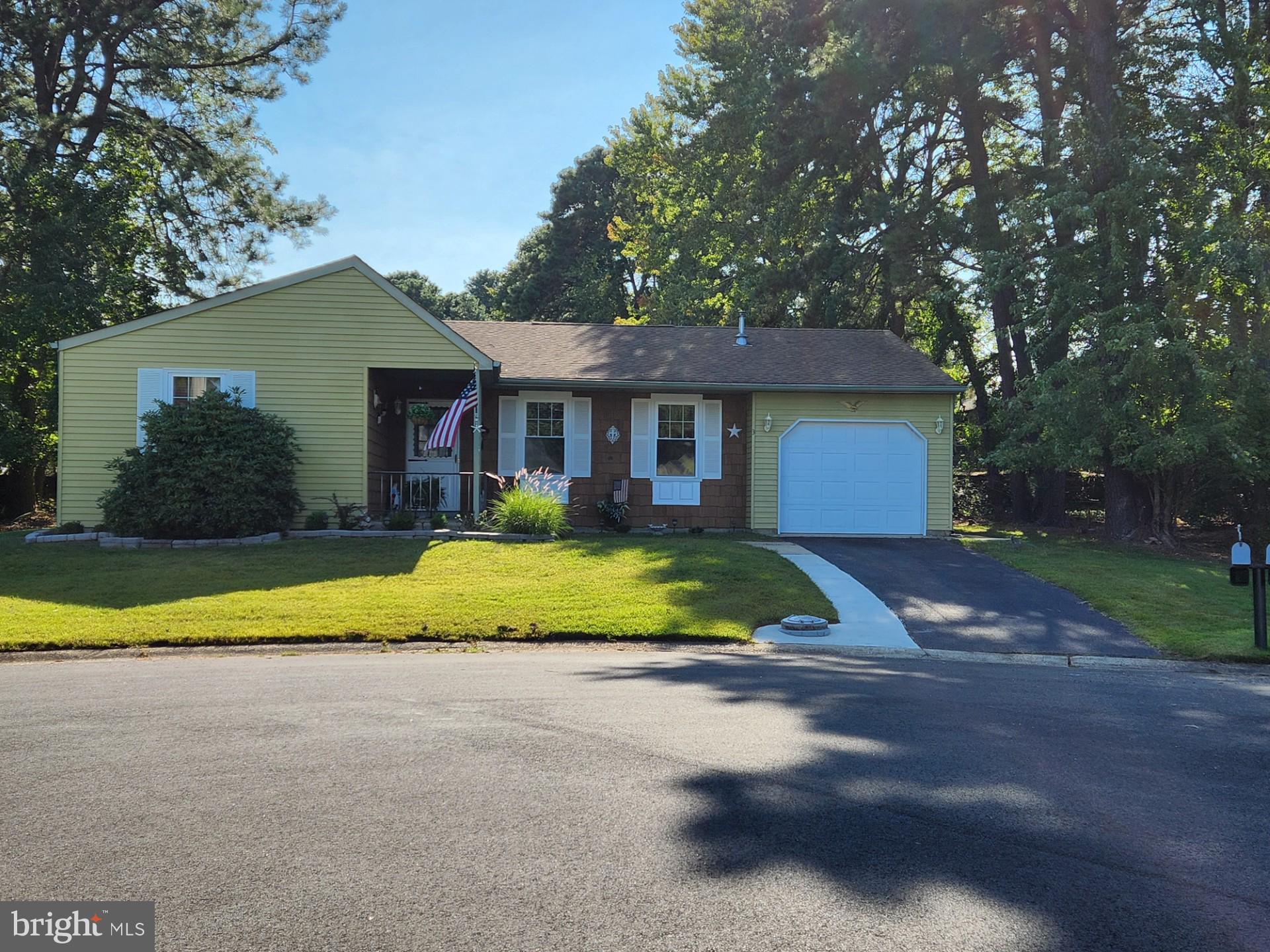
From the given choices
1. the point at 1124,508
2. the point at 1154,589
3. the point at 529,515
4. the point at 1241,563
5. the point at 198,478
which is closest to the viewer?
the point at 1241,563

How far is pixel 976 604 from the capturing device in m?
11.7

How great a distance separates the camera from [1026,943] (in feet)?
9.55

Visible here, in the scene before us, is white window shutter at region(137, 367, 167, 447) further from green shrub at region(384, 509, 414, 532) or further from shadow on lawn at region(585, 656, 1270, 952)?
shadow on lawn at region(585, 656, 1270, 952)

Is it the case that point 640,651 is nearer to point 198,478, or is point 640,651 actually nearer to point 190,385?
point 198,478

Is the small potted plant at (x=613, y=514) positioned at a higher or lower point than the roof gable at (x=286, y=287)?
lower

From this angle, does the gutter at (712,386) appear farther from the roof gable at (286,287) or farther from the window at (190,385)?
the window at (190,385)

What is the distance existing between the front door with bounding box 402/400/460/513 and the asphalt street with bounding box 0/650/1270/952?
38.3 feet

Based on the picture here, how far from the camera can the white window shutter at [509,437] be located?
714 inches

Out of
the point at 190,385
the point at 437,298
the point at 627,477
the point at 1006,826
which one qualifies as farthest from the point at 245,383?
the point at 437,298

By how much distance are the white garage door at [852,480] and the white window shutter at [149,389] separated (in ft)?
A: 39.2

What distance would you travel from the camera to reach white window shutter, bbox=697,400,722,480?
18500 mm

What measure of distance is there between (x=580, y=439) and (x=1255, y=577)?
39.3ft

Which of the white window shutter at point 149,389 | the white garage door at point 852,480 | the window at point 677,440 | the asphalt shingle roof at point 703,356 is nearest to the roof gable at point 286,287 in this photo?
the white window shutter at point 149,389

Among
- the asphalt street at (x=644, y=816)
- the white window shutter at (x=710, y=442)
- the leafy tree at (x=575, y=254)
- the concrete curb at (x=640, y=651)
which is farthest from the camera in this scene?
the leafy tree at (x=575, y=254)
